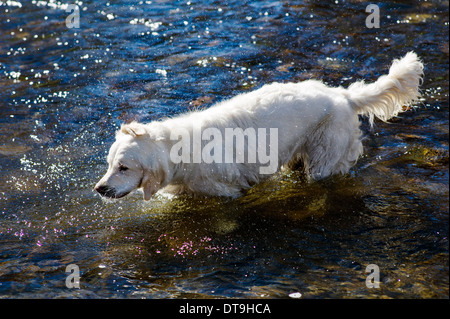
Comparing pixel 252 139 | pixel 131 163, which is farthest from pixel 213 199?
pixel 131 163

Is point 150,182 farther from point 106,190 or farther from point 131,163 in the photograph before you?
point 106,190

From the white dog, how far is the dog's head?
0.04 ft

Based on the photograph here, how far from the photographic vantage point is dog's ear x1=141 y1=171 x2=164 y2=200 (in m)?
5.71

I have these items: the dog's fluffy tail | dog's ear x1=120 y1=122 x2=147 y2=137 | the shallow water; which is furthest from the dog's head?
the dog's fluffy tail

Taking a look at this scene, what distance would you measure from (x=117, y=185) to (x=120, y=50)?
20.3 ft

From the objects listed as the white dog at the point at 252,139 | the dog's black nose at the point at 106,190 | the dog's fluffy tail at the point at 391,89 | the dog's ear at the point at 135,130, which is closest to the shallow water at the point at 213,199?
the white dog at the point at 252,139

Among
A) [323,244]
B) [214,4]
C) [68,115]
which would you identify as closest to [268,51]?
[214,4]

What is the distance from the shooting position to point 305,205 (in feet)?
20.6

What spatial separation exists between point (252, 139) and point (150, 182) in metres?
1.35

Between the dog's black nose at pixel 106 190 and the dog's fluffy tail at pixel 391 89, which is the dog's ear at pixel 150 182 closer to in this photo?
the dog's black nose at pixel 106 190

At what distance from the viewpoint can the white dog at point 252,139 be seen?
5656 mm
